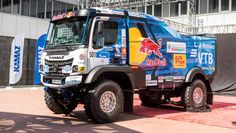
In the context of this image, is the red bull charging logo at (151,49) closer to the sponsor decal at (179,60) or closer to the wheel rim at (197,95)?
the sponsor decal at (179,60)

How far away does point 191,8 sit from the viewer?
27.3m

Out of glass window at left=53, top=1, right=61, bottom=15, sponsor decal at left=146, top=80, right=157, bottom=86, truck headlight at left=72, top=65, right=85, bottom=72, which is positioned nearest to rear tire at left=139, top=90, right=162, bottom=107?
sponsor decal at left=146, top=80, right=157, bottom=86

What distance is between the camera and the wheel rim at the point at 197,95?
14.3 m

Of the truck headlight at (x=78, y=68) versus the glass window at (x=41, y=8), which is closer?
the truck headlight at (x=78, y=68)

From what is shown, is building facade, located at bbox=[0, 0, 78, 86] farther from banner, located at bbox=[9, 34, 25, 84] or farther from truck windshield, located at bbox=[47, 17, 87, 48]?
truck windshield, located at bbox=[47, 17, 87, 48]

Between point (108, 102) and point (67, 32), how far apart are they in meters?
2.30

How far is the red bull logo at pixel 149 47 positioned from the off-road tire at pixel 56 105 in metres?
2.67

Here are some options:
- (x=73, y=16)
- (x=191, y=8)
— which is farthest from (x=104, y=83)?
(x=191, y=8)

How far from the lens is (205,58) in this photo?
1475 cm

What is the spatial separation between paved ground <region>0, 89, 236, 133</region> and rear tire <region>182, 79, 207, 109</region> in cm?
43

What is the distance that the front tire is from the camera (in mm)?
10609

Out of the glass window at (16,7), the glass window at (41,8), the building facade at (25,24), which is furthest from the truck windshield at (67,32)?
the glass window at (41,8)

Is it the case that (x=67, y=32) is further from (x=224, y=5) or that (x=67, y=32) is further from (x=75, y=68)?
(x=224, y=5)

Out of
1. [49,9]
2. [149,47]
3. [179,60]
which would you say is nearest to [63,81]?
[149,47]
